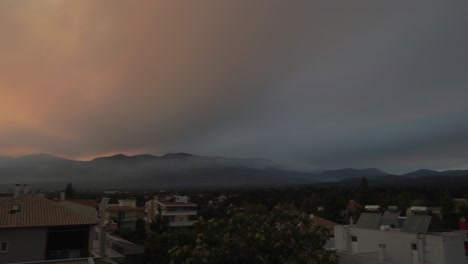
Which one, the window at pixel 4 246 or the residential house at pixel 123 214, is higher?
the window at pixel 4 246

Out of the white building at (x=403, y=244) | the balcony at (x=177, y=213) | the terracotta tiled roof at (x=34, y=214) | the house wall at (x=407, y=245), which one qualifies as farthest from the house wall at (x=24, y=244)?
the balcony at (x=177, y=213)

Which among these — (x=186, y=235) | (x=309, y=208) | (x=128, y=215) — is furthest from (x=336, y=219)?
(x=128, y=215)

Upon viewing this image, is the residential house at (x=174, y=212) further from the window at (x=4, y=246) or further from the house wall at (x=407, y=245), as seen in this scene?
the house wall at (x=407, y=245)

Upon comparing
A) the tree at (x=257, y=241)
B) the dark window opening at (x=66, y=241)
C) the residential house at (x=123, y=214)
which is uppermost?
the tree at (x=257, y=241)

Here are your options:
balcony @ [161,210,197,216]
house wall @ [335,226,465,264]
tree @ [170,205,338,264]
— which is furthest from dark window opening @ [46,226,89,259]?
balcony @ [161,210,197,216]

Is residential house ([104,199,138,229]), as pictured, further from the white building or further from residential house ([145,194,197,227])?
the white building

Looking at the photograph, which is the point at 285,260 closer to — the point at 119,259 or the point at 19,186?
the point at 119,259

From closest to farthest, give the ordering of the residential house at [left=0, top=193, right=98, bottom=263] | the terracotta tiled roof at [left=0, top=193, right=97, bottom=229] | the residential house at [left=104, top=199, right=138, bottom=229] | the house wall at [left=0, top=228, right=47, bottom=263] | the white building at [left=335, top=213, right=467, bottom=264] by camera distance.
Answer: the white building at [left=335, top=213, right=467, bottom=264]
the house wall at [left=0, top=228, right=47, bottom=263]
the residential house at [left=0, top=193, right=98, bottom=263]
the terracotta tiled roof at [left=0, top=193, right=97, bottom=229]
the residential house at [left=104, top=199, right=138, bottom=229]

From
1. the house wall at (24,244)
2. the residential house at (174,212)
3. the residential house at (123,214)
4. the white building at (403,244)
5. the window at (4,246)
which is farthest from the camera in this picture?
the residential house at (174,212)
